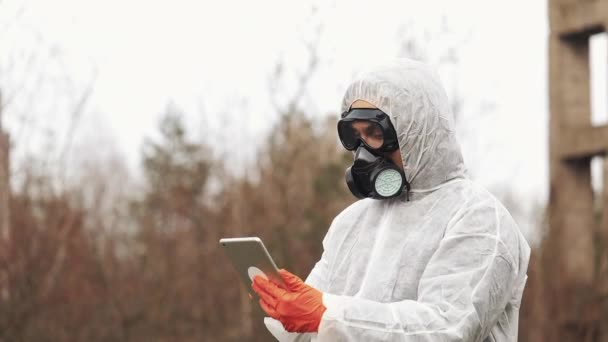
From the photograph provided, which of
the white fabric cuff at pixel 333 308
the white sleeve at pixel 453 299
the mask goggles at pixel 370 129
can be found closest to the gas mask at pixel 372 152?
the mask goggles at pixel 370 129

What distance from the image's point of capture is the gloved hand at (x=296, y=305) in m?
3.21

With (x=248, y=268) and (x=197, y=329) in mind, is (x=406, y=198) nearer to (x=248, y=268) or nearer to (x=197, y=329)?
(x=248, y=268)

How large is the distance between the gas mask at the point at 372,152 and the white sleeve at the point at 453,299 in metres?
0.29

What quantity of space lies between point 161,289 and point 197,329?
141 cm

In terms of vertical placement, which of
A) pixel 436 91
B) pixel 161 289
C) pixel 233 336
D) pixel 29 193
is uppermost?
pixel 436 91

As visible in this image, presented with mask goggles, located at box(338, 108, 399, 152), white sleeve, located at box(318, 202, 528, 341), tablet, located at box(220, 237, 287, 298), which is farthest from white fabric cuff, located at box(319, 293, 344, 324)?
mask goggles, located at box(338, 108, 399, 152)

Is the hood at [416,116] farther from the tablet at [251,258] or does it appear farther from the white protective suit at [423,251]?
the tablet at [251,258]

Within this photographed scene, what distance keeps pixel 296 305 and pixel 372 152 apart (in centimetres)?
68

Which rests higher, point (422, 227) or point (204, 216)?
point (422, 227)

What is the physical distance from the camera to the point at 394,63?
11.9ft

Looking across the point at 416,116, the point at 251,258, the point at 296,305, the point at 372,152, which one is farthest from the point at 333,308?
the point at 416,116

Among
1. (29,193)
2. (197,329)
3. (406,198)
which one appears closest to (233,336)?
(197,329)

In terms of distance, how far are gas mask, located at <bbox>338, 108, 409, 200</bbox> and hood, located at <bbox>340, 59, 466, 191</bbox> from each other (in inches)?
1.4

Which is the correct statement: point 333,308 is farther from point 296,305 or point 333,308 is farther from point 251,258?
point 251,258
